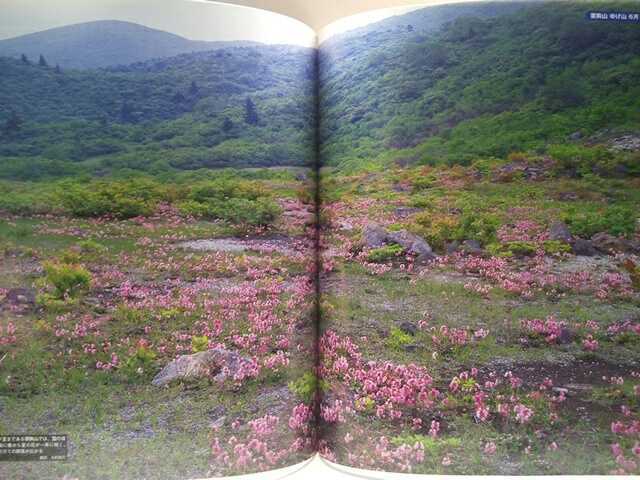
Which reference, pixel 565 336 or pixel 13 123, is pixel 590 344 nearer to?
pixel 565 336

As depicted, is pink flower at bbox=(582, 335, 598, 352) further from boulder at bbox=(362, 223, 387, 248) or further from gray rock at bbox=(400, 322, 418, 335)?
boulder at bbox=(362, 223, 387, 248)

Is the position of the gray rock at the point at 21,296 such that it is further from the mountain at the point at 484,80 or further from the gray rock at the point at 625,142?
the gray rock at the point at 625,142

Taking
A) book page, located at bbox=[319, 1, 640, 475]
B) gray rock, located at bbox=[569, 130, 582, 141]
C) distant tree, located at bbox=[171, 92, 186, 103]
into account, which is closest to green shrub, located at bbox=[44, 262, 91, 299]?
distant tree, located at bbox=[171, 92, 186, 103]

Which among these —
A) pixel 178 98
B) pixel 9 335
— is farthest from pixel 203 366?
pixel 178 98

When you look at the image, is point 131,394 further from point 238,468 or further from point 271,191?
point 271,191

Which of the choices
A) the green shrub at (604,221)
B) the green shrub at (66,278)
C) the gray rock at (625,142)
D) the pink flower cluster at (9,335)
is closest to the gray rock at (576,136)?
the gray rock at (625,142)

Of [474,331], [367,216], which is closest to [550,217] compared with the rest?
[474,331]
